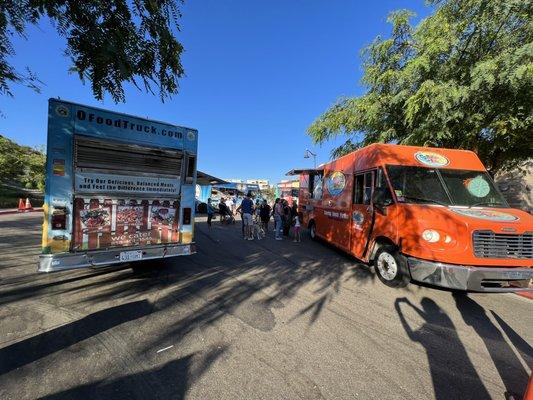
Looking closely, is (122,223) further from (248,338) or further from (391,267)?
(391,267)

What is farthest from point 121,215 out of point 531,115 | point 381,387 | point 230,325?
point 531,115

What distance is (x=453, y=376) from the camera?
3.52 meters

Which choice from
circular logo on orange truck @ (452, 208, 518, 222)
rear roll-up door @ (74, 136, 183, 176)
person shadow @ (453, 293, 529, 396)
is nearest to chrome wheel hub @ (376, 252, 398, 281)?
person shadow @ (453, 293, 529, 396)

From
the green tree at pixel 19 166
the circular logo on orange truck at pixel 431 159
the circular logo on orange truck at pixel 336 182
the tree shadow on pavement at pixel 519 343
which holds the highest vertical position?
the green tree at pixel 19 166

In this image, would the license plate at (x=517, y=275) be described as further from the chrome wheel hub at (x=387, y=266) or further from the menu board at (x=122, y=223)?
the menu board at (x=122, y=223)

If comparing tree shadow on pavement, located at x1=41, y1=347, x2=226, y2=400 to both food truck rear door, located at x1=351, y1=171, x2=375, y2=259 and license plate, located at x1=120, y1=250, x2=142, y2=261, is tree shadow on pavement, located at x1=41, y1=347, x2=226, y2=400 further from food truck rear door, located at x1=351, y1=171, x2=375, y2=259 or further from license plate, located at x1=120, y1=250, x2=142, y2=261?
food truck rear door, located at x1=351, y1=171, x2=375, y2=259

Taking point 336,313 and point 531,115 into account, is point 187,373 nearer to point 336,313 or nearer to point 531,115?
point 336,313

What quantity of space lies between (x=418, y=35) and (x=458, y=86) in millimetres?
2331

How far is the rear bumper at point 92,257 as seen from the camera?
16.9 ft

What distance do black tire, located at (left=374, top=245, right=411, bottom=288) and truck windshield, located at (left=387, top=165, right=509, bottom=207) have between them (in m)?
1.06

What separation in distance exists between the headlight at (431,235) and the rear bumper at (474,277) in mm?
371

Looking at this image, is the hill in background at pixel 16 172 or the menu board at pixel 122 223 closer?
the menu board at pixel 122 223

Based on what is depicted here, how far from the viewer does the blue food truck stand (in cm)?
525

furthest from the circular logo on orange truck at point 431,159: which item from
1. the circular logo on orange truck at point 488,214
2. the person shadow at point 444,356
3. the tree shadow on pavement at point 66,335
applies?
the tree shadow on pavement at point 66,335
